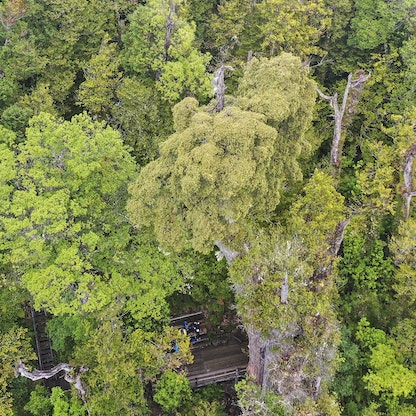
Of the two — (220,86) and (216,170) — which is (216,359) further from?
(220,86)


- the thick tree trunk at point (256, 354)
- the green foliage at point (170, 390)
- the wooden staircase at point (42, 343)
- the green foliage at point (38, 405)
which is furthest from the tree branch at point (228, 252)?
the wooden staircase at point (42, 343)

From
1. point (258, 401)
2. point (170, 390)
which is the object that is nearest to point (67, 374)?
point (170, 390)

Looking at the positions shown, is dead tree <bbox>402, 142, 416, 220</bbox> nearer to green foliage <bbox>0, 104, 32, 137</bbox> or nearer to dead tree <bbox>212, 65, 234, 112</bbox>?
dead tree <bbox>212, 65, 234, 112</bbox>

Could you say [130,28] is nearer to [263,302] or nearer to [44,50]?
[44,50]

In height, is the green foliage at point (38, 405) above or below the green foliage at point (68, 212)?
below

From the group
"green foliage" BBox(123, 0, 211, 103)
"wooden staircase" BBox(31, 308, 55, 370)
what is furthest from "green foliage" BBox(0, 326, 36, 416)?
"green foliage" BBox(123, 0, 211, 103)

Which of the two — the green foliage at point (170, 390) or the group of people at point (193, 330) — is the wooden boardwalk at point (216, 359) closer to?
the group of people at point (193, 330)
